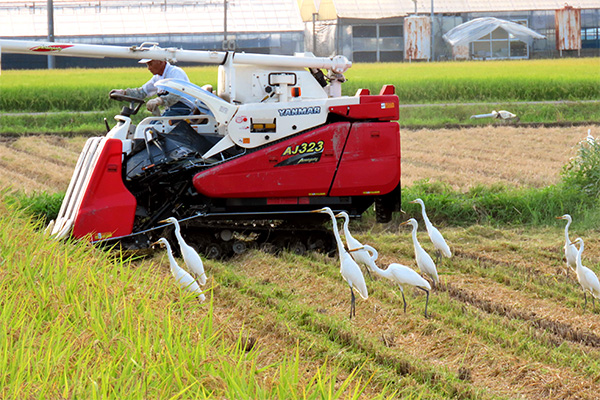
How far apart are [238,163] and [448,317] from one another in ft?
8.90

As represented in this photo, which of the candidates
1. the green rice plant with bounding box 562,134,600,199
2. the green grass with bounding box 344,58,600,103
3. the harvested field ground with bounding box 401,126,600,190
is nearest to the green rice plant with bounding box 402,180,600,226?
the green rice plant with bounding box 562,134,600,199

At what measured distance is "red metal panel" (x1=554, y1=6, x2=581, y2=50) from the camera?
36875 millimetres

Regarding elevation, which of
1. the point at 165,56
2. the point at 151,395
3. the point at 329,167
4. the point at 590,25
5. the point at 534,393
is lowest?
the point at 534,393

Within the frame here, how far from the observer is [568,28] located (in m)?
37.2

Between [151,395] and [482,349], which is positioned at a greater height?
[151,395]

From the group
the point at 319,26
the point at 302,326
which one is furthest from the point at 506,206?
the point at 319,26

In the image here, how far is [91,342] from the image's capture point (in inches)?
148

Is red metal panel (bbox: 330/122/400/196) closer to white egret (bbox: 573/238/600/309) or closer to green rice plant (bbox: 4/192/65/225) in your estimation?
white egret (bbox: 573/238/600/309)

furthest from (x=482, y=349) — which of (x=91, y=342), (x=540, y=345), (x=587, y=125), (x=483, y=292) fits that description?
(x=587, y=125)

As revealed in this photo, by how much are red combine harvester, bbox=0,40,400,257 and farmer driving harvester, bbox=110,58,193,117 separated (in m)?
0.13

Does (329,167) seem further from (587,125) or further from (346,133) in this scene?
(587,125)

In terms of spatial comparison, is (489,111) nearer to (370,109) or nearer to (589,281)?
→ (370,109)

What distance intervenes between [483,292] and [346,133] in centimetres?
212

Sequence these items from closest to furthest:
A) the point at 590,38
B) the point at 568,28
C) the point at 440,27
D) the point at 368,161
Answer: the point at 368,161 → the point at 568,28 → the point at 590,38 → the point at 440,27
